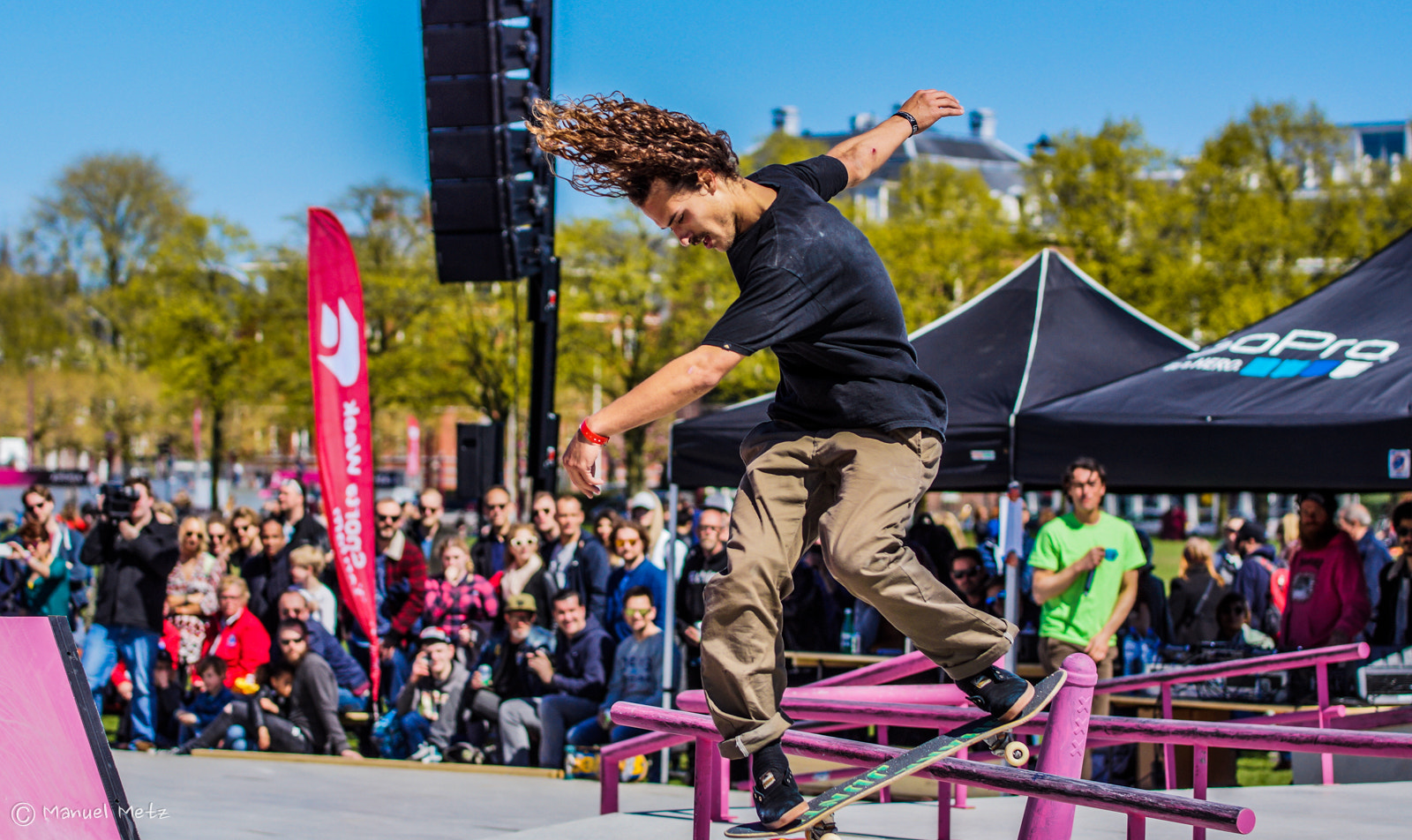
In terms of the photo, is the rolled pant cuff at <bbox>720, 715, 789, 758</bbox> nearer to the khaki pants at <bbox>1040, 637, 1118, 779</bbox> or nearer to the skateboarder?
the skateboarder

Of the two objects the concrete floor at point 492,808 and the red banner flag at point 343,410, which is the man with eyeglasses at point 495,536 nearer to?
the red banner flag at point 343,410

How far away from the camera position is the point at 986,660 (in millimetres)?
3189

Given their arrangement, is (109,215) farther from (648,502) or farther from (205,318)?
(648,502)

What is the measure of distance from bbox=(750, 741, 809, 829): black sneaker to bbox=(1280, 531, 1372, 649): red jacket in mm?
5361

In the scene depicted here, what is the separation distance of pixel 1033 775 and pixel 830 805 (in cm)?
50

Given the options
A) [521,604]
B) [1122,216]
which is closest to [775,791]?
[521,604]

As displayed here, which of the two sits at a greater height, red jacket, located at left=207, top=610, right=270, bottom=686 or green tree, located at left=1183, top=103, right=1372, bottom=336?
green tree, located at left=1183, top=103, right=1372, bottom=336

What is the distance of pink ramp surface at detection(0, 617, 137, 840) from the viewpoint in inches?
133

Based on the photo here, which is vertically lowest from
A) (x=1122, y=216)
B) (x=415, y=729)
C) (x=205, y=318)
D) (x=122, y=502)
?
(x=415, y=729)

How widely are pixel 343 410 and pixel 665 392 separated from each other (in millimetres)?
6031

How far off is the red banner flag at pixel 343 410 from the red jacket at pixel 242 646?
701 millimetres

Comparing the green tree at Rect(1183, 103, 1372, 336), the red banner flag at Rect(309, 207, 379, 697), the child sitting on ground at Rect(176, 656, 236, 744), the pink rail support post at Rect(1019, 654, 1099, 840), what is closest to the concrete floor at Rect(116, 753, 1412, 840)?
the child sitting on ground at Rect(176, 656, 236, 744)

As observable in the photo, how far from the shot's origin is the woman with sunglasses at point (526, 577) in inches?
322

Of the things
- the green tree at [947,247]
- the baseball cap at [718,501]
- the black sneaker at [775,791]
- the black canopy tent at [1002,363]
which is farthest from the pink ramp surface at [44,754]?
the green tree at [947,247]
